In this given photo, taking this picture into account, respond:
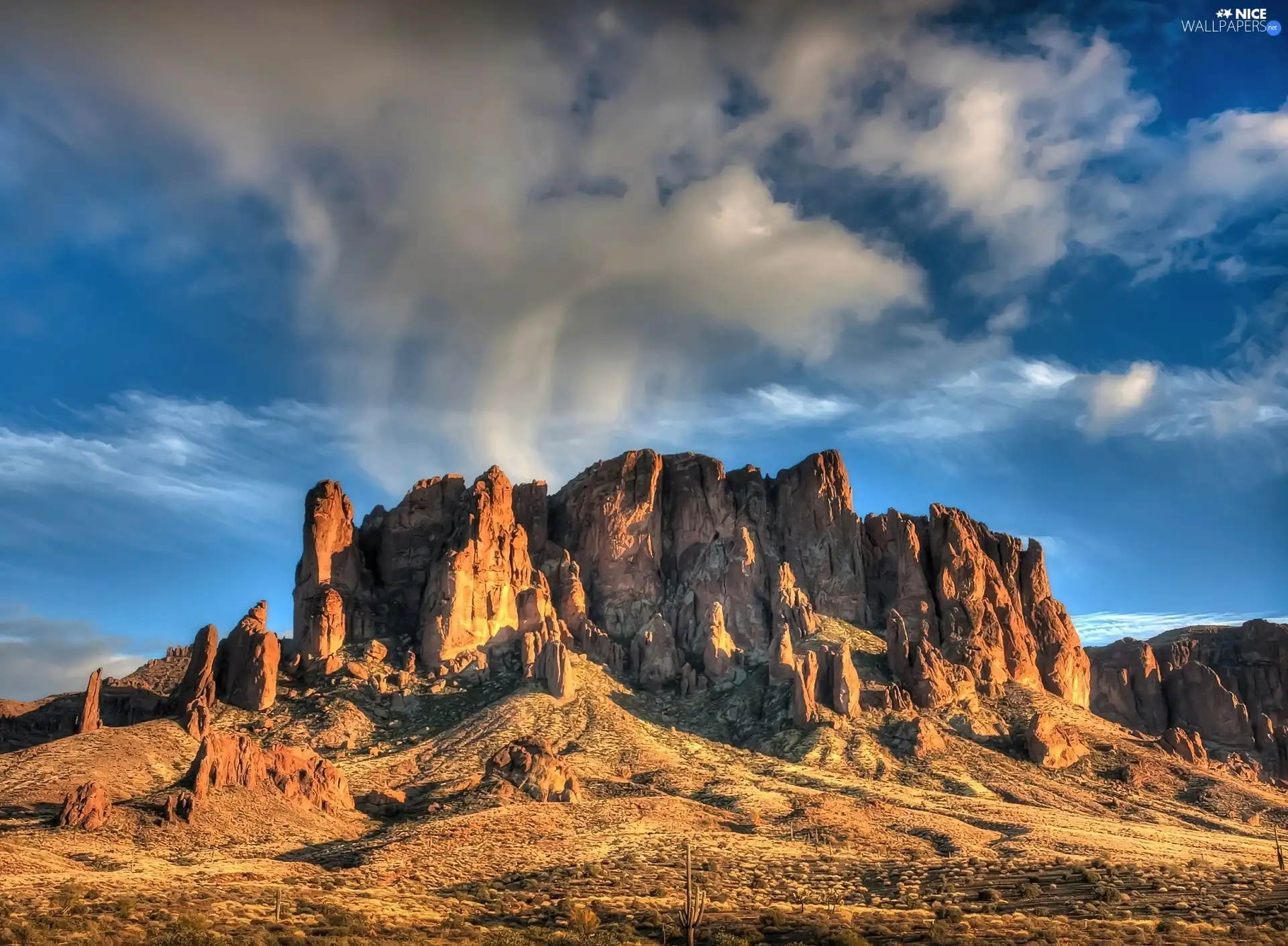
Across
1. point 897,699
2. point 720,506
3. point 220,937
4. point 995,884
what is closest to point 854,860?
point 995,884

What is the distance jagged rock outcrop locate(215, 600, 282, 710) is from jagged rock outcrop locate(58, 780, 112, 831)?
4569cm

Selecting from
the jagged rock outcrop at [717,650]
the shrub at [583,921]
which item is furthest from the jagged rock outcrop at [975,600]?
the shrub at [583,921]

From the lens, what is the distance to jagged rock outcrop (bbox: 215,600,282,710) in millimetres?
124250

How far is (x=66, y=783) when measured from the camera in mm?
90250

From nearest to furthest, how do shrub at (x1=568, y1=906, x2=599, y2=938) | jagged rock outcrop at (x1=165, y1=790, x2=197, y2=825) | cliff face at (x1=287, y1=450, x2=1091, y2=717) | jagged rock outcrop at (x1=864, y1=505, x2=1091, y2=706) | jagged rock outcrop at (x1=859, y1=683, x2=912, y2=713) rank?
shrub at (x1=568, y1=906, x2=599, y2=938) < jagged rock outcrop at (x1=165, y1=790, x2=197, y2=825) < jagged rock outcrop at (x1=859, y1=683, x2=912, y2=713) < cliff face at (x1=287, y1=450, x2=1091, y2=717) < jagged rock outcrop at (x1=864, y1=505, x2=1091, y2=706)

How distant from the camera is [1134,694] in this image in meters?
153

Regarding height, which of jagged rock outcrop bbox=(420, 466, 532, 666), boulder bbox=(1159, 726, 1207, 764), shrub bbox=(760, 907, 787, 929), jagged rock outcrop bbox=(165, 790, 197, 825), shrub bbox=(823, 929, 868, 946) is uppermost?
jagged rock outcrop bbox=(420, 466, 532, 666)

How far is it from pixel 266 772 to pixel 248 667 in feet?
136

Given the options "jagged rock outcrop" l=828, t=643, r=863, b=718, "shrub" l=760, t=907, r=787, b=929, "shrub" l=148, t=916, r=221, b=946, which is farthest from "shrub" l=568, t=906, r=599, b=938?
"jagged rock outcrop" l=828, t=643, r=863, b=718

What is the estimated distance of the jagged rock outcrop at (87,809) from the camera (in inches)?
2955

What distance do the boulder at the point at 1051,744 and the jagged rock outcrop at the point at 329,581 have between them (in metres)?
87.9

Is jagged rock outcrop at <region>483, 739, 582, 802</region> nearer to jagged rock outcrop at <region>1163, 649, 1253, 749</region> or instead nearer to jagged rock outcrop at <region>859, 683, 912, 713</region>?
jagged rock outcrop at <region>859, 683, 912, 713</region>

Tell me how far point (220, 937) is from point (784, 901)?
29.8 m

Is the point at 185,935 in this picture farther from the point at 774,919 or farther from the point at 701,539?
the point at 701,539
